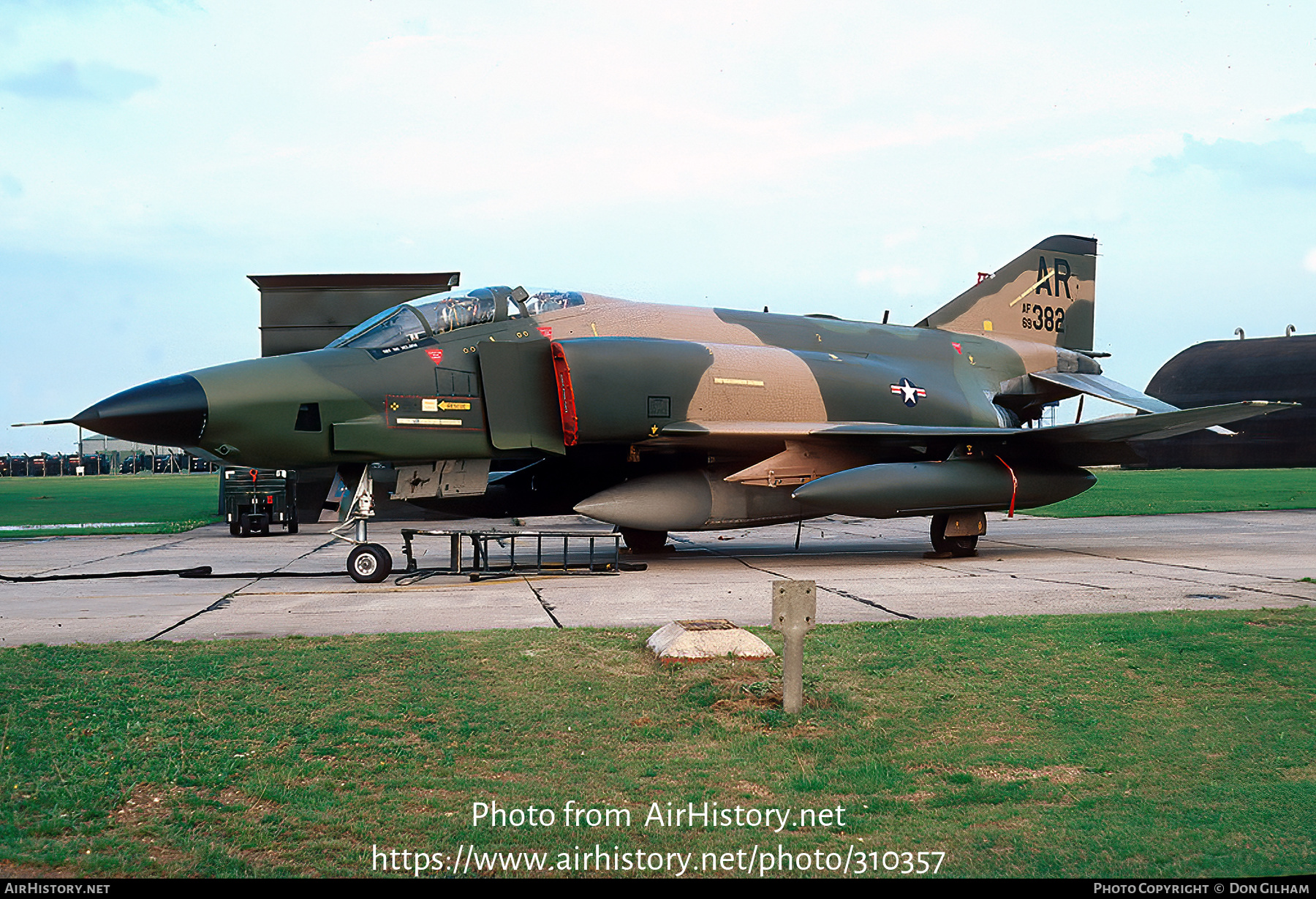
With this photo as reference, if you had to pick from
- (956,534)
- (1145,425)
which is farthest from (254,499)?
(1145,425)

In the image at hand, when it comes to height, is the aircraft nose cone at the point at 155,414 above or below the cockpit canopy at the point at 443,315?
below

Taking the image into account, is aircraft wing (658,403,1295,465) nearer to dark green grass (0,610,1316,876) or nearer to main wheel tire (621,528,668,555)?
main wheel tire (621,528,668,555)

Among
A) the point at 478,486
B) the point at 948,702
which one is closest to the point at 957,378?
the point at 478,486

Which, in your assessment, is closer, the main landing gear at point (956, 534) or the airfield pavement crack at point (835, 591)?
the airfield pavement crack at point (835, 591)

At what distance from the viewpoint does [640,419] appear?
13.1m

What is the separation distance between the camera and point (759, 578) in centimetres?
1181

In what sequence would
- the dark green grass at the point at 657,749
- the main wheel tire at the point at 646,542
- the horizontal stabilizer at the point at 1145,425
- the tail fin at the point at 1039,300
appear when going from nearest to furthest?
the dark green grass at the point at 657,749 → the horizontal stabilizer at the point at 1145,425 → the main wheel tire at the point at 646,542 → the tail fin at the point at 1039,300

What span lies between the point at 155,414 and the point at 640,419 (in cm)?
567

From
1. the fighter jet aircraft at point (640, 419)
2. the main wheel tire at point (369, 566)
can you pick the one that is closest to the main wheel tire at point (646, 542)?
the fighter jet aircraft at point (640, 419)

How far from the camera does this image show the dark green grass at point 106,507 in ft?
72.0

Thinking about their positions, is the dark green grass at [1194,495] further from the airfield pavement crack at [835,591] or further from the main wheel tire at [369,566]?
the main wheel tire at [369,566]

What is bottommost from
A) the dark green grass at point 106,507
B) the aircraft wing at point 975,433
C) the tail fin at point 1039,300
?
the dark green grass at point 106,507

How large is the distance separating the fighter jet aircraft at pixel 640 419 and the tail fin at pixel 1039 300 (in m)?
1.59

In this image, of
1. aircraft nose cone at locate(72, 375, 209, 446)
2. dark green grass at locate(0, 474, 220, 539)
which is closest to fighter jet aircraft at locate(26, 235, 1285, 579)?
aircraft nose cone at locate(72, 375, 209, 446)
